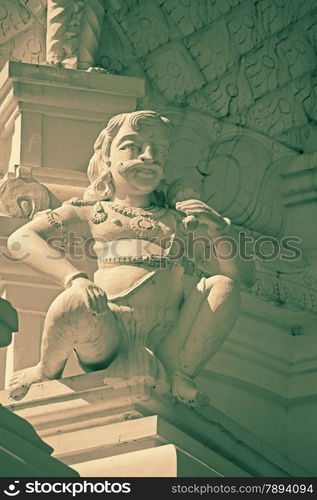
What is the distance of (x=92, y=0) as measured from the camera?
17.5m

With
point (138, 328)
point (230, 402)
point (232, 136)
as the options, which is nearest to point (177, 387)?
point (138, 328)

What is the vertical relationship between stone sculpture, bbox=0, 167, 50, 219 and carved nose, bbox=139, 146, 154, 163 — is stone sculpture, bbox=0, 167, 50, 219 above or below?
below

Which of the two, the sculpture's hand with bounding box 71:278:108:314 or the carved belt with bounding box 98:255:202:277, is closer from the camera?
the sculpture's hand with bounding box 71:278:108:314

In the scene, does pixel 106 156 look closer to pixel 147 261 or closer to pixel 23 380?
pixel 147 261

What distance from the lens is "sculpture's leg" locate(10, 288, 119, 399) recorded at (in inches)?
574

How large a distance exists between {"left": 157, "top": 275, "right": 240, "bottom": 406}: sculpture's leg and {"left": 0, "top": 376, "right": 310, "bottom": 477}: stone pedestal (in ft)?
1.09

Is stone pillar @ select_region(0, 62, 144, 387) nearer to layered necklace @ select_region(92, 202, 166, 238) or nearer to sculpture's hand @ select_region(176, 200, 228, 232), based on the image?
layered necklace @ select_region(92, 202, 166, 238)

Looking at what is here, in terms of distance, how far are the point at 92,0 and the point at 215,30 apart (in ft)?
3.29

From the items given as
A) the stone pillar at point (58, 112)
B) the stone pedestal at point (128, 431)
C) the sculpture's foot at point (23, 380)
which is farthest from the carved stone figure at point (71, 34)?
the stone pedestal at point (128, 431)

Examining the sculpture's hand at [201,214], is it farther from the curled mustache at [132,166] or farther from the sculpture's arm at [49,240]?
the sculpture's arm at [49,240]

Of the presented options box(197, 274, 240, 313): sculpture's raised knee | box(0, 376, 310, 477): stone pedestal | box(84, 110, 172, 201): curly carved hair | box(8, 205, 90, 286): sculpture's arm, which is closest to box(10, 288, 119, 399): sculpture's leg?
box(0, 376, 310, 477): stone pedestal

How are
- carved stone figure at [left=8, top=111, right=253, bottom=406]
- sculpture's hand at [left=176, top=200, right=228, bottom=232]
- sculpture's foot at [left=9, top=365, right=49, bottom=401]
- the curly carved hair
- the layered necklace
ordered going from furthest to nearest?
1. the curly carved hair
2. the layered necklace
3. sculpture's hand at [left=176, top=200, right=228, bottom=232]
4. sculpture's foot at [left=9, top=365, right=49, bottom=401]
5. carved stone figure at [left=8, top=111, right=253, bottom=406]
